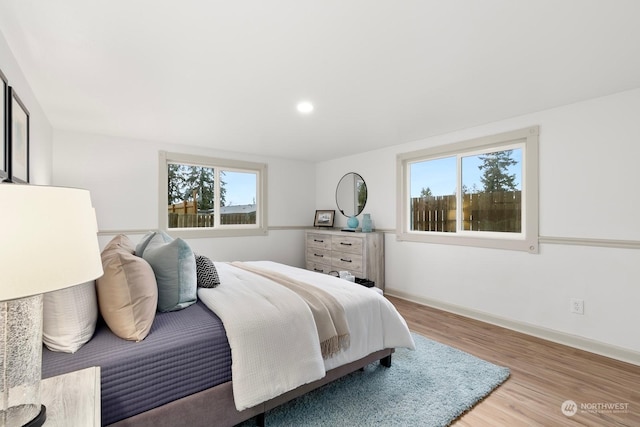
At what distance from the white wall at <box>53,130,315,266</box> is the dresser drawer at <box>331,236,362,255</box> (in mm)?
1147

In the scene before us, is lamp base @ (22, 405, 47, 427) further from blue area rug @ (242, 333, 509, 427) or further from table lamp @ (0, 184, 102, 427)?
blue area rug @ (242, 333, 509, 427)

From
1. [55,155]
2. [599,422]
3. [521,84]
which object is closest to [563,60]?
[521,84]

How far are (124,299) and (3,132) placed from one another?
125 cm

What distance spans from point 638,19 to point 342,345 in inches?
93.4

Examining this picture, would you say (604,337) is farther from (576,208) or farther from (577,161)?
(577,161)

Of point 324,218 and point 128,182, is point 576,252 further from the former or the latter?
point 128,182

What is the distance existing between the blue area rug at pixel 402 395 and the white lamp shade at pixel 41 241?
1434 millimetres

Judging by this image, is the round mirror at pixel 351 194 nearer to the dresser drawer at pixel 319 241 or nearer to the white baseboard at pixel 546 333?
the dresser drawer at pixel 319 241

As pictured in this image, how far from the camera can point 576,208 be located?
271 centimetres

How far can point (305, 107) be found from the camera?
2.82 m

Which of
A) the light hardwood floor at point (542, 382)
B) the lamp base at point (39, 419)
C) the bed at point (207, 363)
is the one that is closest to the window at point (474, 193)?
the light hardwood floor at point (542, 382)

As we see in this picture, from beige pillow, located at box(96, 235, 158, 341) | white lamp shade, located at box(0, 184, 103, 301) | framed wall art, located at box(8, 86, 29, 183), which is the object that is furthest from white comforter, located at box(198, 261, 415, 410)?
framed wall art, located at box(8, 86, 29, 183)

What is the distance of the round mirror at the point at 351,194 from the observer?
4785 millimetres

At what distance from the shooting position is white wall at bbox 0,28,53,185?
1.81 metres
